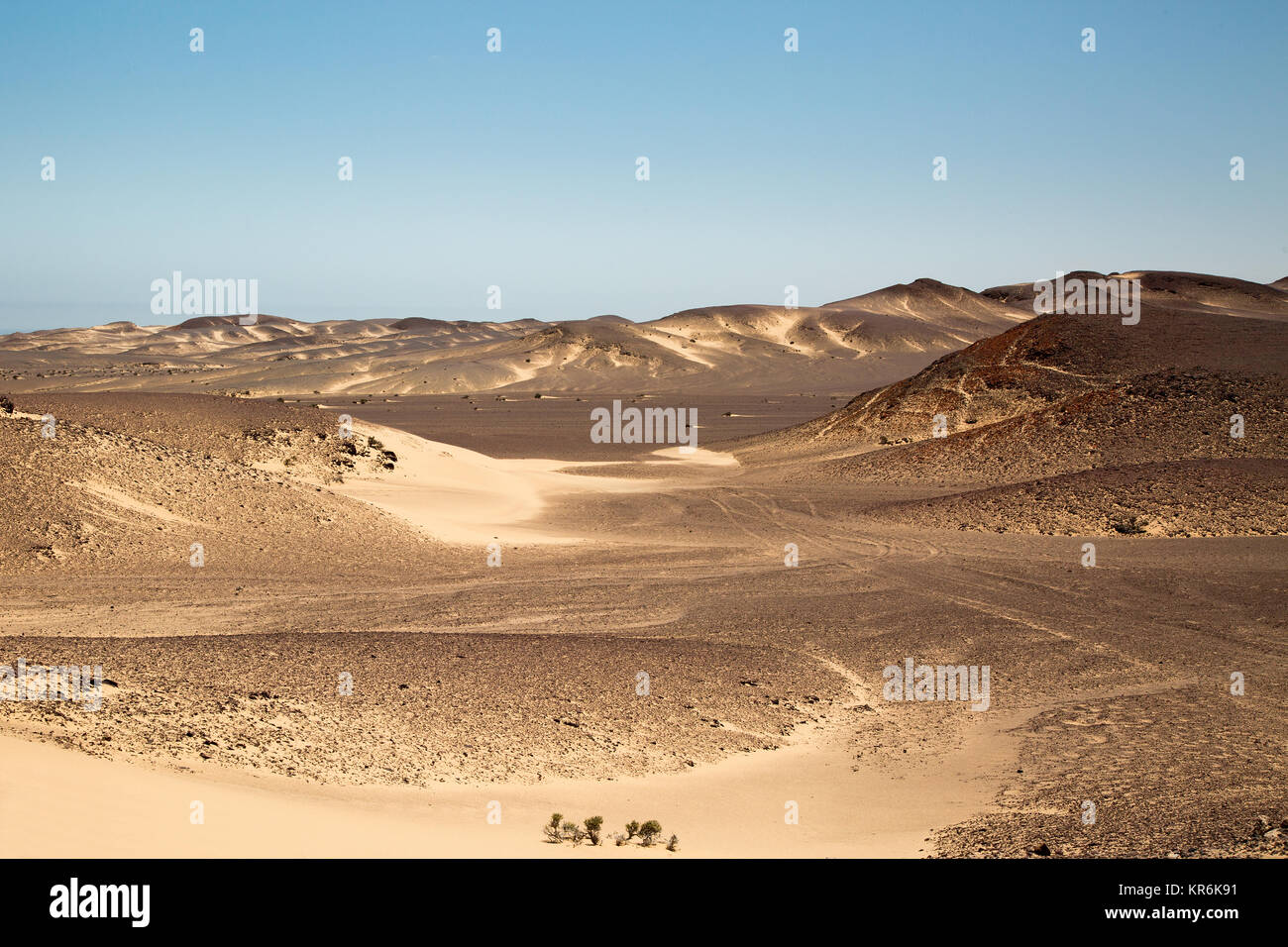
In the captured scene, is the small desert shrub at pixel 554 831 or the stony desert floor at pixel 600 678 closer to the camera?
the small desert shrub at pixel 554 831

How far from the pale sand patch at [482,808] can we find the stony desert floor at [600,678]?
0.03 m

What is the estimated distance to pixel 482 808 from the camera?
7.44 meters

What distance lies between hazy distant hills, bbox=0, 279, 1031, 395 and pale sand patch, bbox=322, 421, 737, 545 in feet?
181

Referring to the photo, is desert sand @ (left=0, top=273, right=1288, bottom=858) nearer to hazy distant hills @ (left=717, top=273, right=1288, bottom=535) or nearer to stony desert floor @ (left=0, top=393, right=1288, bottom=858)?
stony desert floor @ (left=0, top=393, right=1288, bottom=858)

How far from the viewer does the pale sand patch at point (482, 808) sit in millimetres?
5891

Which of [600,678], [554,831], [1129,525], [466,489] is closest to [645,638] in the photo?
[600,678]

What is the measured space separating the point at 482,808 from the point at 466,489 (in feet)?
70.6

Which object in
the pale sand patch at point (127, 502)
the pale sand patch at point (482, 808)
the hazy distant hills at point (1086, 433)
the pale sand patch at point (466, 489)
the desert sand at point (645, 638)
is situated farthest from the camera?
the pale sand patch at point (466, 489)

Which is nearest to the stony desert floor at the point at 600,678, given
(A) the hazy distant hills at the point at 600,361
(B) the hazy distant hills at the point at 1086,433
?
(B) the hazy distant hills at the point at 1086,433

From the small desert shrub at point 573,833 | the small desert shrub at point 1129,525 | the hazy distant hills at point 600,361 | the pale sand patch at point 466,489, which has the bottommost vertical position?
the small desert shrub at point 573,833

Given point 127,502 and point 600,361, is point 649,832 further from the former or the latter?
point 600,361

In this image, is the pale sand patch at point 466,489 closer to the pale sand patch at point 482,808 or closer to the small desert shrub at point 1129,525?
the small desert shrub at point 1129,525
